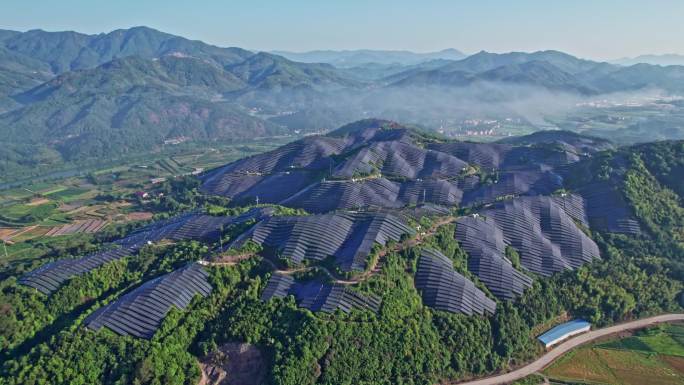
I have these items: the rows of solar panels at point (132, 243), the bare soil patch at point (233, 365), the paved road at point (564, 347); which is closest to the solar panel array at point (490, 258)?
the paved road at point (564, 347)

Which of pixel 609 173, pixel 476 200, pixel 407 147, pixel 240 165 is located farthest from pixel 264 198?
pixel 609 173

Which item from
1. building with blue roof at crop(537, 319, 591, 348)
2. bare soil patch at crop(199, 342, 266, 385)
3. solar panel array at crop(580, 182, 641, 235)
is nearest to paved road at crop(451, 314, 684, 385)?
building with blue roof at crop(537, 319, 591, 348)

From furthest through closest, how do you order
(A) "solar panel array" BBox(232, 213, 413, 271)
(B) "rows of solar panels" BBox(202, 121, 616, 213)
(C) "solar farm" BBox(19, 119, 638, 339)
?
(B) "rows of solar panels" BBox(202, 121, 616, 213)
(A) "solar panel array" BBox(232, 213, 413, 271)
(C) "solar farm" BBox(19, 119, 638, 339)

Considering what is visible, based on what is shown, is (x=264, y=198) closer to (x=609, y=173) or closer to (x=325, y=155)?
(x=325, y=155)

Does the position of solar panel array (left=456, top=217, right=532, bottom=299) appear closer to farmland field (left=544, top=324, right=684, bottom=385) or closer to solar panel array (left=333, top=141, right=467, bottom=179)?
farmland field (left=544, top=324, right=684, bottom=385)

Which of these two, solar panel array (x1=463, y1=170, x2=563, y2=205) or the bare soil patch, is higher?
solar panel array (x1=463, y1=170, x2=563, y2=205)

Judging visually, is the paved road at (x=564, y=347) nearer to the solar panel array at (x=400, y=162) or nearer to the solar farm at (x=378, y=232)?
the solar farm at (x=378, y=232)

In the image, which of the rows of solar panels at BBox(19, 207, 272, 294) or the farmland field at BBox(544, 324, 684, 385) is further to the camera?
the rows of solar panels at BBox(19, 207, 272, 294)
